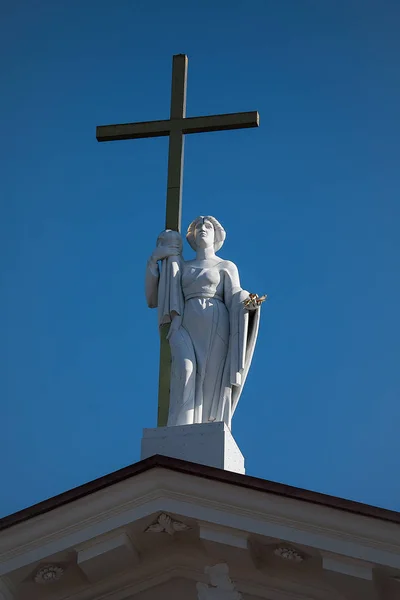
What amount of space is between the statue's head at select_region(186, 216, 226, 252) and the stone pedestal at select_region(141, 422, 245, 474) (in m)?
2.30

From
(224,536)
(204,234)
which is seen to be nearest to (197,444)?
(224,536)

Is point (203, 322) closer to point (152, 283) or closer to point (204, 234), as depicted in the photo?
point (152, 283)

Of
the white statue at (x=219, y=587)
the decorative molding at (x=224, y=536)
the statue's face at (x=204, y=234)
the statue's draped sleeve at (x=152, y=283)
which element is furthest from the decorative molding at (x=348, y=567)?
the statue's face at (x=204, y=234)

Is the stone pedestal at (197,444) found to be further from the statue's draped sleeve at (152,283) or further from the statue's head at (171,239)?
the statue's head at (171,239)

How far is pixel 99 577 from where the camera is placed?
12352mm

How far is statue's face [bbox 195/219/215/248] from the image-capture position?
14.8 metres

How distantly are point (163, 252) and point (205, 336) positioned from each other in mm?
1213

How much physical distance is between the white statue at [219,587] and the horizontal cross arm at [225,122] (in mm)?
5588

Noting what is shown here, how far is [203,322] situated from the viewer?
1409 cm

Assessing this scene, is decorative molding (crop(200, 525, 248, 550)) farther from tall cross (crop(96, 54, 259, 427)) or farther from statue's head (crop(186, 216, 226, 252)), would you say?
tall cross (crop(96, 54, 259, 427))

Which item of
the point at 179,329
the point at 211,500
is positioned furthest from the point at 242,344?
the point at 211,500

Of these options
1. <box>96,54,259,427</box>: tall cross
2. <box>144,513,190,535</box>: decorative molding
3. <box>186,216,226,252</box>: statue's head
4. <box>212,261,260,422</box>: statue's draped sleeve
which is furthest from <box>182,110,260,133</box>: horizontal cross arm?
<box>144,513,190,535</box>: decorative molding

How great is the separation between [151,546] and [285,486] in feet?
4.72

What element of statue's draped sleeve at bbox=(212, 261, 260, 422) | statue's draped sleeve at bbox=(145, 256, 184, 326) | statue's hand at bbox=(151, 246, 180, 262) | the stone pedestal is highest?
statue's hand at bbox=(151, 246, 180, 262)
